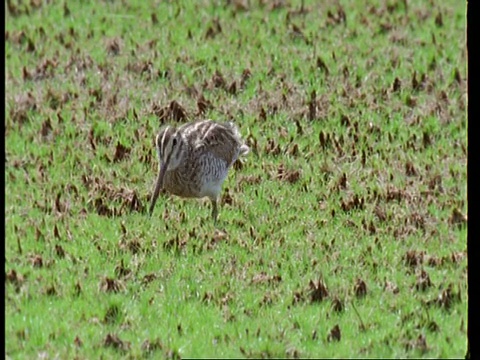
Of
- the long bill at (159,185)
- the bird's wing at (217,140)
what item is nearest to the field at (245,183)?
the long bill at (159,185)

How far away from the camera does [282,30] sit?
2097 cm

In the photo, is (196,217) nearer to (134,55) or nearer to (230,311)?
(230,311)

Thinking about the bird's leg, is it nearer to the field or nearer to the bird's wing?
the field

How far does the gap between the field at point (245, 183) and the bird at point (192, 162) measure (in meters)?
0.27

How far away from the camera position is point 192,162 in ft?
49.2

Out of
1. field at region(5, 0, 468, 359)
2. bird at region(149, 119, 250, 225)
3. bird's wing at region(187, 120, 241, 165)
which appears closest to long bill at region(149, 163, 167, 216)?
bird at region(149, 119, 250, 225)

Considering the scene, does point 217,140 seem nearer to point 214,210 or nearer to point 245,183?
point 245,183

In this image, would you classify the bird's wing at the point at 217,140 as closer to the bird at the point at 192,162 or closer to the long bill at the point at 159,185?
the bird at the point at 192,162

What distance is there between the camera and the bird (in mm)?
14742

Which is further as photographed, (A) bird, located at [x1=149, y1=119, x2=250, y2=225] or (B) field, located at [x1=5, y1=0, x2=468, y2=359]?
(A) bird, located at [x1=149, y1=119, x2=250, y2=225]


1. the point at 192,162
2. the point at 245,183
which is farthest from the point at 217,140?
the point at 245,183

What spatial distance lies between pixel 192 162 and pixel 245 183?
985 millimetres

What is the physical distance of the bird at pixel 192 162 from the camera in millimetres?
14742

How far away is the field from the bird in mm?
271
